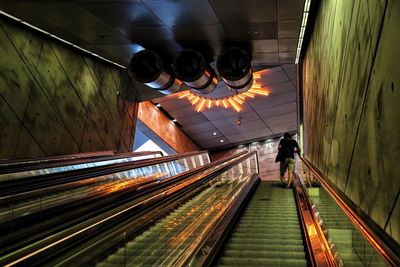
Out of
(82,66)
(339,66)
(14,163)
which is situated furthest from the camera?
(82,66)

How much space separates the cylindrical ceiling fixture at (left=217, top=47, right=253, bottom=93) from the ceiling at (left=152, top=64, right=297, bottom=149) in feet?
9.63

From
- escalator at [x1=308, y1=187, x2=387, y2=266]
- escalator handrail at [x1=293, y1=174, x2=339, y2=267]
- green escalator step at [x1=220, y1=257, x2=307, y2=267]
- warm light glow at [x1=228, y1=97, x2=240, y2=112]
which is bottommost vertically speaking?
green escalator step at [x1=220, y1=257, x2=307, y2=267]

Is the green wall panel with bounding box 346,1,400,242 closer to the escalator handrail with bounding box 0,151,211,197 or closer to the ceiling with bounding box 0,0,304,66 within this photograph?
the escalator handrail with bounding box 0,151,211,197

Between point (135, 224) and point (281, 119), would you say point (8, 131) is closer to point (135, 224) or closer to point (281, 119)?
point (135, 224)

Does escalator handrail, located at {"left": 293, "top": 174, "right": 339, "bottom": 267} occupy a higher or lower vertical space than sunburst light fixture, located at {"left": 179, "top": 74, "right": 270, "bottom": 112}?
lower

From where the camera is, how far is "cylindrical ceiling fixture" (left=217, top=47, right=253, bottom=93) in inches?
277

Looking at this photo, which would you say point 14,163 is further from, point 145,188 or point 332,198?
point 332,198

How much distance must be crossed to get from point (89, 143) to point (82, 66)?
5.13 ft

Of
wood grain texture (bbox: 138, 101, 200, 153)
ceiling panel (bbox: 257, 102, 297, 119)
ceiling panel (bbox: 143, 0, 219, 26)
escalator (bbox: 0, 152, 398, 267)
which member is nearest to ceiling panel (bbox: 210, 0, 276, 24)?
ceiling panel (bbox: 143, 0, 219, 26)

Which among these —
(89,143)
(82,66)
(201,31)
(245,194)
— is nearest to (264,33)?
(201,31)

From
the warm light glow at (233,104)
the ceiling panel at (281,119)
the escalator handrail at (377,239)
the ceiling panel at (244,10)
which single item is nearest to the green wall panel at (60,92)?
the ceiling panel at (244,10)

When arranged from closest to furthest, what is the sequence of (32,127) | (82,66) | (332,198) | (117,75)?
(332,198)
(32,127)
(82,66)
(117,75)

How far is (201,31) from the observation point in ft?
21.6

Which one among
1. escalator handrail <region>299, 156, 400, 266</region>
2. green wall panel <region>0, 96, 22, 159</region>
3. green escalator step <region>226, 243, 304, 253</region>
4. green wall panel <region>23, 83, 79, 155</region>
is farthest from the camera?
green wall panel <region>23, 83, 79, 155</region>
